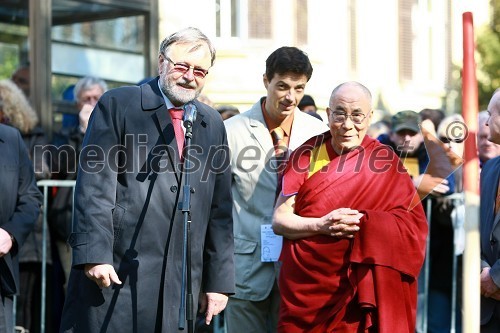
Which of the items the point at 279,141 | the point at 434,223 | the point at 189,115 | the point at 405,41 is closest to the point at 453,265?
the point at 434,223

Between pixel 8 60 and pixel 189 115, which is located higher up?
pixel 8 60

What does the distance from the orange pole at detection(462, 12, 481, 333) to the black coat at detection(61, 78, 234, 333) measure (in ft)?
7.63

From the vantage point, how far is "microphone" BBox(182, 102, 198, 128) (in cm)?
510

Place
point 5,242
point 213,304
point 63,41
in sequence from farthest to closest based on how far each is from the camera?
1. point 63,41
2. point 5,242
3. point 213,304

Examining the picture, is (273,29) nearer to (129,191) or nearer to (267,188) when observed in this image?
(267,188)

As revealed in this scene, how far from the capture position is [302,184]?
6.04 metres

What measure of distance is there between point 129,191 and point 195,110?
0.50 meters

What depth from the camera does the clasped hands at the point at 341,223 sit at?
5.76m

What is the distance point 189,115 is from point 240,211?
1.63m

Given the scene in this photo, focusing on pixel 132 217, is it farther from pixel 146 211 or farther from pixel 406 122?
pixel 406 122

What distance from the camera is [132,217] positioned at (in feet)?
17.0

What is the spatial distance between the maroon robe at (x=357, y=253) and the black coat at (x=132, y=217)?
711 millimetres

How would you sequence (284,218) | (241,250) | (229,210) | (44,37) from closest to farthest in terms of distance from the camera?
(229,210)
(284,218)
(241,250)
(44,37)

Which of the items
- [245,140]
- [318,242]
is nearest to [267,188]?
[245,140]
